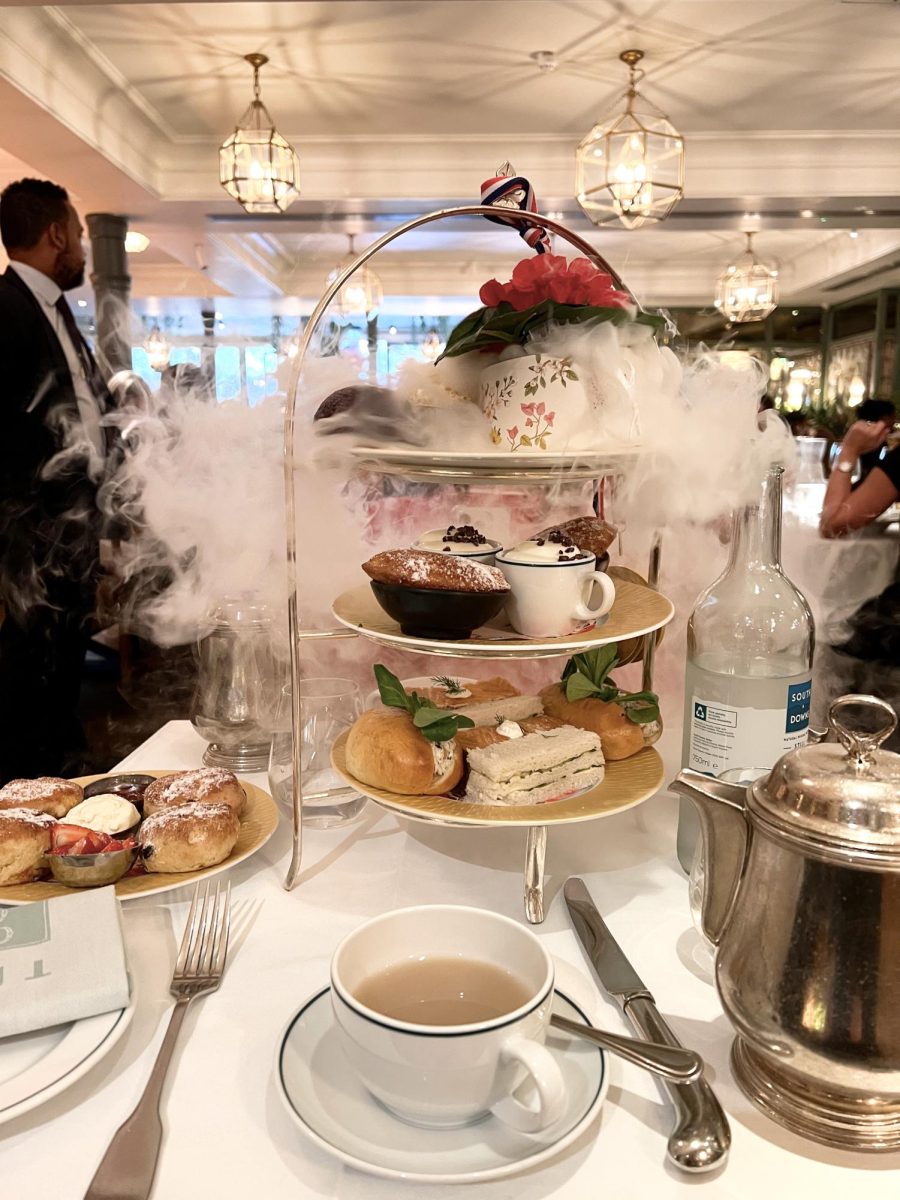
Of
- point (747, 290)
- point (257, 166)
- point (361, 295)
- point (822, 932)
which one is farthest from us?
point (361, 295)

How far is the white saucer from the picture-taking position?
1.54 feet

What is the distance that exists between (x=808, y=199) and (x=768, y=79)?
1.24 m

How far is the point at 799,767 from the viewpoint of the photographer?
510 mm

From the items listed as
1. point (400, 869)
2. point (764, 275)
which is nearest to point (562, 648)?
point (400, 869)

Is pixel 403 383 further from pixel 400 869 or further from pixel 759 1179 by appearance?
pixel 759 1179

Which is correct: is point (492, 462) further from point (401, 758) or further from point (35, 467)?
point (35, 467)

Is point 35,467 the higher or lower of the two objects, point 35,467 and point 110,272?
the lower

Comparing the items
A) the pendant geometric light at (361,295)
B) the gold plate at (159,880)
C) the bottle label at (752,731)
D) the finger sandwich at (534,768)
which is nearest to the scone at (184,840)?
the gold plate at (159,880)

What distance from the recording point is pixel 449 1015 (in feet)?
1.79

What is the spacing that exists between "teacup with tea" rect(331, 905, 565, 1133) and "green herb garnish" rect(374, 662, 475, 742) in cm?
19

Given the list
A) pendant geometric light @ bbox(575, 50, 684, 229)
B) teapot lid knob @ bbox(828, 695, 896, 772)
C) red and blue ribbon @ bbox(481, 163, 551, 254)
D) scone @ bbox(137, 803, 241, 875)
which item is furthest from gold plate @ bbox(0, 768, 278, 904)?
pendant geometric light @ bbox(575, 50, 684, 229)

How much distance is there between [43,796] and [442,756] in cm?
38

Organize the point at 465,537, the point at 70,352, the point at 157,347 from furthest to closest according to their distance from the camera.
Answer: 1. the point at 157,347
2. the point at 70,352
3. the point at 465,537

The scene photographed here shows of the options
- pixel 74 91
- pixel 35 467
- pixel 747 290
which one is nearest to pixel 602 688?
pixel 35 467
